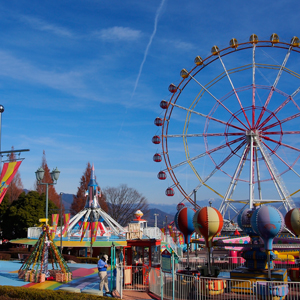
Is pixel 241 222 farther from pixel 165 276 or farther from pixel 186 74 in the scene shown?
pixel 186 74

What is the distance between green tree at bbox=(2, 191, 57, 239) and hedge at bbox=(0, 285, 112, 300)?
2847cm

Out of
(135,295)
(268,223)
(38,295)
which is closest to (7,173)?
(38,295)

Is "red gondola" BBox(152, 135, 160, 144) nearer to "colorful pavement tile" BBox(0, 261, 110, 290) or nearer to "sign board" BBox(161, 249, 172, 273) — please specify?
"colorful pavement tile" BBox(0, 261, 110, 290)

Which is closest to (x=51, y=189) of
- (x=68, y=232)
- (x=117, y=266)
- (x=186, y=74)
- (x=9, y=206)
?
(x=9, y=206)

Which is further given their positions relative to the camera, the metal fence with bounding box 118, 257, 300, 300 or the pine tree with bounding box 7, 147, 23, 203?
the pine tree with bounding box 7, 147, 23, 203

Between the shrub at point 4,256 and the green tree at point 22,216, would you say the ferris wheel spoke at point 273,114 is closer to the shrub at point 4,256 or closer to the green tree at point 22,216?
the shrub at point 4,256

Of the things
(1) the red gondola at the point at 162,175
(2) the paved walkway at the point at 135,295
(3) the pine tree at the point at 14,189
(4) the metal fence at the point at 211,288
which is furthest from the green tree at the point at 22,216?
(2) the paved walkway at the point at 135,295

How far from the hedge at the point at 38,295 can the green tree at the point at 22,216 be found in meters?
28.5

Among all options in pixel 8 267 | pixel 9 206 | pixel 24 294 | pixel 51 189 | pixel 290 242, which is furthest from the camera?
pixel 51 189

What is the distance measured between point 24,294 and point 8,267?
1032 centimetres

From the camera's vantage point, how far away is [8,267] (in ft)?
72.1

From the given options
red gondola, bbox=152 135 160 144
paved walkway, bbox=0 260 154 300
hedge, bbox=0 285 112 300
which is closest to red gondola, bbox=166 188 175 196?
red gondola, bbox=152 135 160 144

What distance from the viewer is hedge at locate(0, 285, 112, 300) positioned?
38.6ft

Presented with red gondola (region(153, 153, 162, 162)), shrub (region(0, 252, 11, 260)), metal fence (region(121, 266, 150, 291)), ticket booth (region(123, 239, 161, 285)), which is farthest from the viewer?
red gondola (region(153, 153, 162, 162))
